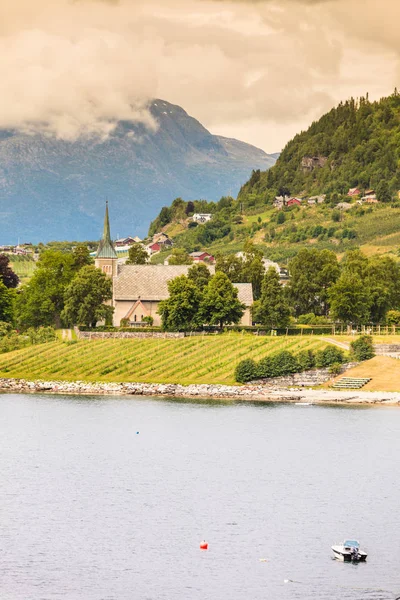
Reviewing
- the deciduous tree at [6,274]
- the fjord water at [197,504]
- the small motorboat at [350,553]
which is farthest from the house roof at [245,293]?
the small motorboat at [350,553]

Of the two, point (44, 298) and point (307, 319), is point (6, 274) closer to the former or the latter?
point (44, 298)

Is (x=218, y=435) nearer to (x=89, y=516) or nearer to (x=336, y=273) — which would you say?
(x=89, y=516)

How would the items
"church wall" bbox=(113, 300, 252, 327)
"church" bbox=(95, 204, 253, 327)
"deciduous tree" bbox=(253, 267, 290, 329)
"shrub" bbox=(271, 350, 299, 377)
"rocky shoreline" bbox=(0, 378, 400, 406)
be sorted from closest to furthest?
"rocky shoreline" bbox=(0, 378, 400, 406), "shrub" bbox=(271, 350, 299, 377), "deciduous tree" bbox=(253, 267, 290, 329), "church" bbox=(95, 204, 253, 327), "church wall" bbox=(113, 300, 252, 327)

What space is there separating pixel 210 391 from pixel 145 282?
181 ft

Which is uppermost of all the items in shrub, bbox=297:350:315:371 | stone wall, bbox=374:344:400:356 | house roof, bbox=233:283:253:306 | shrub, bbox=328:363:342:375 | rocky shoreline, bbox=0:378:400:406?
house roof, bbox=233:283:253:306

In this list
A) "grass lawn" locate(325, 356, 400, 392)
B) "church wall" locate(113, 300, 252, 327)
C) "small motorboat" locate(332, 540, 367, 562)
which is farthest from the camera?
"church wall" locate(113, 300, 252, 327)

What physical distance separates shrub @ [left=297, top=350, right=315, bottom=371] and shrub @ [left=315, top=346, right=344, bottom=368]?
50cm

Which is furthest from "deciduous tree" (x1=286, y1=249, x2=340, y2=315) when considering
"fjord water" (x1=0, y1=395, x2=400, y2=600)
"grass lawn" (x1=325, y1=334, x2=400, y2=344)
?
"fjord water" (x1=0, y1=395, x2=400, y2=600)

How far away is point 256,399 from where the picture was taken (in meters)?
101

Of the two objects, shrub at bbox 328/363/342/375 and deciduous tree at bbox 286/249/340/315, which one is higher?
deciduous tree at bbox 286/249/340/315

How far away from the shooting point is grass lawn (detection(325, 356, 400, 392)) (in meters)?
102

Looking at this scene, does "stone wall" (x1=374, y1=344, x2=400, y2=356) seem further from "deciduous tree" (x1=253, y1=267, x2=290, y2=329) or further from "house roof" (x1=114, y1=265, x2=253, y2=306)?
"house roof" (x1=114, y1=265, x2=253, y2=306)

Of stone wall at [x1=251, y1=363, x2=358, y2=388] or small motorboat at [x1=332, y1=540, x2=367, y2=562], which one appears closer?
small motorboat at [x1=332, y1=540, x2=367, y2=562]

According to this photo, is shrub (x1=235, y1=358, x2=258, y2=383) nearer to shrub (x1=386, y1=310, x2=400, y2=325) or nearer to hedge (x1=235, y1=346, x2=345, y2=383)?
hedge (x1=235, y1=346, x2=345, y2=383)
